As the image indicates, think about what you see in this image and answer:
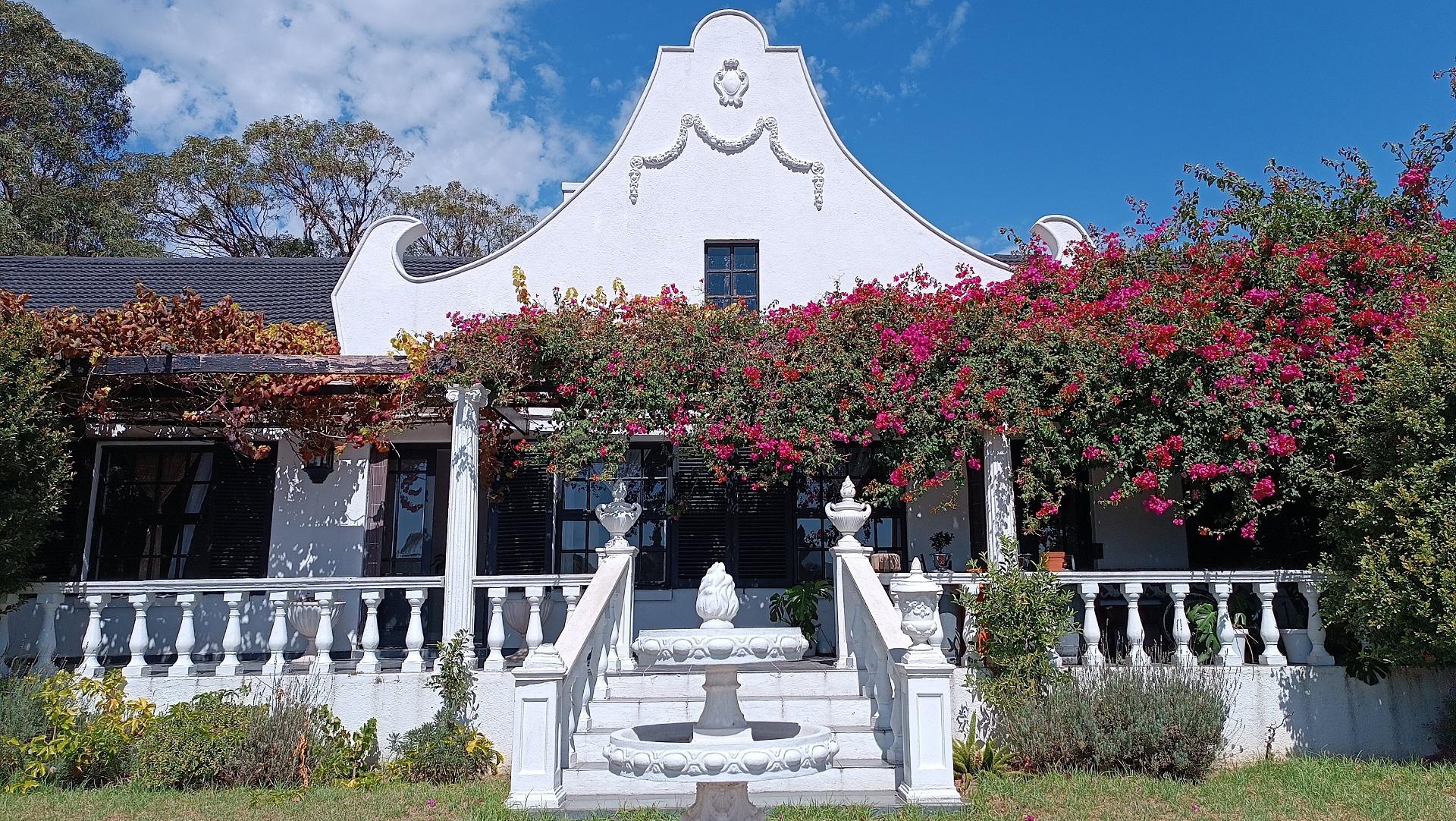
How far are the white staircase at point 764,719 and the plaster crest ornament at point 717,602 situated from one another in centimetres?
133

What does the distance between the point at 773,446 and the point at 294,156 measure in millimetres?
21509

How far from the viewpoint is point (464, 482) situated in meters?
7.86

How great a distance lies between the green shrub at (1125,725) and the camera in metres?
6.48

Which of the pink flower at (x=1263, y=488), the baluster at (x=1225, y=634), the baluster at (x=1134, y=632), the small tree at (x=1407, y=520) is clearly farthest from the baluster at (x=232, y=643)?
the small tree at (x=1407, y=520)

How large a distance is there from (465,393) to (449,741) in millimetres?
2836

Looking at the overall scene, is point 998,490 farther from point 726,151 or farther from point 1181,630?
point 726,151

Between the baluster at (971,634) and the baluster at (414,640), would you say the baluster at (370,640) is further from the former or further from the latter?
the baluster at (971,634)

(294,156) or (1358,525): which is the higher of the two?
(294,156)

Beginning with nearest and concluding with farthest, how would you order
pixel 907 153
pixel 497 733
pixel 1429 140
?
1. pixel 497 733
2. pixel 1429 140
3. pixel 907 153

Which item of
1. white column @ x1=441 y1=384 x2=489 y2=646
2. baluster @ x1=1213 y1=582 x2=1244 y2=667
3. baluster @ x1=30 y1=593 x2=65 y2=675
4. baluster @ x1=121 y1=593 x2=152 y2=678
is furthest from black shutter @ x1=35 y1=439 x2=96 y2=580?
baluster @ x1=1213 y1=582 x2=1244 y2=667

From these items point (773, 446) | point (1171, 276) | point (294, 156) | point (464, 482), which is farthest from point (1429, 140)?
point (294, 156)

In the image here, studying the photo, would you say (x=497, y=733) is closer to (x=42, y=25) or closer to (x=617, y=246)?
(x=617, y=246)

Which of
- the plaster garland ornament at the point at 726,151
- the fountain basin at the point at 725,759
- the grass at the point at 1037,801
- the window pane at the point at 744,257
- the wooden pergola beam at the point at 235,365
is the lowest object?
the grass at the point at 1037,801

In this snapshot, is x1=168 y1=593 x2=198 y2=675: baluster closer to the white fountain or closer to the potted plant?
the white fountain
